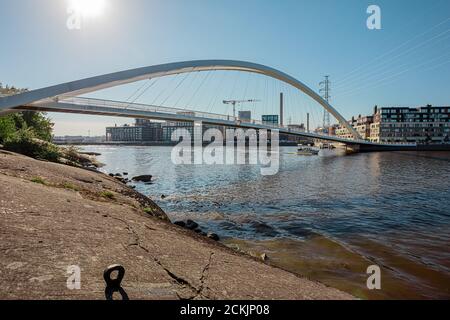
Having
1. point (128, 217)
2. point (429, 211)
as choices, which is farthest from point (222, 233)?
point (429, 211)

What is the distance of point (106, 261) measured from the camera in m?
3.87

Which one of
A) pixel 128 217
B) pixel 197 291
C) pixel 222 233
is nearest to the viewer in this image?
pixel 197 291

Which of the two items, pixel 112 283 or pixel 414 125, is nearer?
pixel 112 283

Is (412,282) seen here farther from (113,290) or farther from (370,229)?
(113,290)

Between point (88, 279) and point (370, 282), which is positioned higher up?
point (88, 279)

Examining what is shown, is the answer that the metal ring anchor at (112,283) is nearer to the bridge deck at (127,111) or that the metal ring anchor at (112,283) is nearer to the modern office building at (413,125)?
the bridge deck at (127,111)

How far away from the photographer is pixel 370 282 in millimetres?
6168

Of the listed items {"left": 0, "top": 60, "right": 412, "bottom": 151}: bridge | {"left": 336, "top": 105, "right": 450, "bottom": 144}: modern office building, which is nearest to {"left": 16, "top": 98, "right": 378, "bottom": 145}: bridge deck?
{"left": 0, "top": 60, "right": 412, "bottom": 151}: bridge

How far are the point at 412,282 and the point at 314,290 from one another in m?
3.45

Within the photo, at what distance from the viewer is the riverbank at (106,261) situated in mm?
3148

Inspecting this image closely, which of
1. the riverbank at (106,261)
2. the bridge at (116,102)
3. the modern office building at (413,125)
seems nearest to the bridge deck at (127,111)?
the bridge at (116,102)
